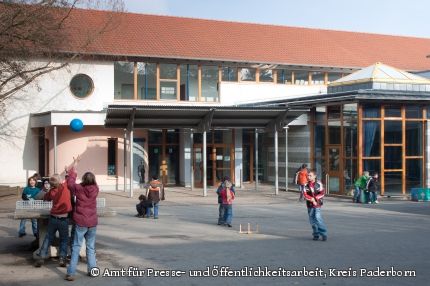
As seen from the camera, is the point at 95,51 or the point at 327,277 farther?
the point at 95,51

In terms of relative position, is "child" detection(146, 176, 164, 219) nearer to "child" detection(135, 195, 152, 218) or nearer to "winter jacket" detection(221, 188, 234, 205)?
"child" detection(135, 195, 152, 218)

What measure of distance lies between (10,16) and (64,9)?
21.1ft

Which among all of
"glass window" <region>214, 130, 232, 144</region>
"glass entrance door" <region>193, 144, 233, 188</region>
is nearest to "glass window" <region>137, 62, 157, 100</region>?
"glass entrance door" <region>193, 144, 233, 188</region>

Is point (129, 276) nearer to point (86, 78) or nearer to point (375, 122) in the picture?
point (375, 122)

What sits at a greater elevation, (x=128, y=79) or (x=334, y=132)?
(x=128, y=79)

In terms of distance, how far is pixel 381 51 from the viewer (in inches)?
1655

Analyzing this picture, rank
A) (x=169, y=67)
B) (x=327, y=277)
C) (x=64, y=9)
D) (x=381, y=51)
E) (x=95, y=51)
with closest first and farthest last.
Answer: (x=327, y=277)
(x=64, y=9)
(x=95, y=51)
(x=169, y=67)
(x=381, y=51)

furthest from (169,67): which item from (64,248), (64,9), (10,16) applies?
(64,248)

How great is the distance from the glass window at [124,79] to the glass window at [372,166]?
43.6 feet

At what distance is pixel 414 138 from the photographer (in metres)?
27.4

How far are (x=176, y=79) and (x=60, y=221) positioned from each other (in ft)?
75.9

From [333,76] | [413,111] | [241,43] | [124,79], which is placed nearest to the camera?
[413,111]

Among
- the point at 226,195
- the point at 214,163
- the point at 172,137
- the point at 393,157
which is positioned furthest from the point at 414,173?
the point at 226,195

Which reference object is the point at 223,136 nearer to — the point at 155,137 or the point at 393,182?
the point at 155,137
